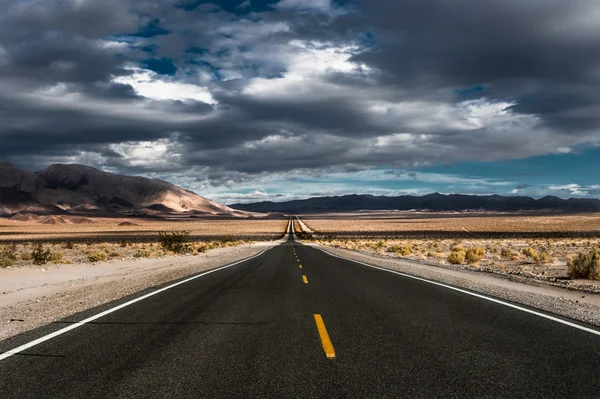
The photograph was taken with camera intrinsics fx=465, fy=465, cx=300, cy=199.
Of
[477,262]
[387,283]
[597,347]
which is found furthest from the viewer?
[477,262]

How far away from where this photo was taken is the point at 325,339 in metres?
6.98

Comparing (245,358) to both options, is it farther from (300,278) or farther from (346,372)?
(300,278)

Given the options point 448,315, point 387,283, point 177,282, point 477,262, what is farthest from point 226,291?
point 477,262

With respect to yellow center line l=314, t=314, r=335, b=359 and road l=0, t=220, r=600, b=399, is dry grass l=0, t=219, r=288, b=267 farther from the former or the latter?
yellow center line l=314, t=314, r=335, b=359

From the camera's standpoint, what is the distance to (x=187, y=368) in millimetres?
5586

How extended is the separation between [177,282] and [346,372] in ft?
33.5

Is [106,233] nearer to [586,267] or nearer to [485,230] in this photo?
[485,230]

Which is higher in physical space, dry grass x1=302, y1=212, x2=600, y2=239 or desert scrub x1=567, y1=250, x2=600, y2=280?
desert scrub x1=567, y1=250, x2=600, y2=280

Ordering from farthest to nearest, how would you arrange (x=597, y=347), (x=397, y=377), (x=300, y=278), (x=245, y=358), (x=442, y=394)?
(x=300, y=278) → (x=597, y=347) → (x=245, y=358) → (x=397, y=377) → (x=442, y=394)

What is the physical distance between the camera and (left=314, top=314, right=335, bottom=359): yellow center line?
620 centimetres

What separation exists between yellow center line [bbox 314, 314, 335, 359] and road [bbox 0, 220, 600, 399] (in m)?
0.02

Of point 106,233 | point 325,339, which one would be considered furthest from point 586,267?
point 106,233

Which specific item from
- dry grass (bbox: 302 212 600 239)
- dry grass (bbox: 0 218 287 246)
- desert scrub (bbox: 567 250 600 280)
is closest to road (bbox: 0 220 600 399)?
desert scrub (bbox: 567 250 600 280)

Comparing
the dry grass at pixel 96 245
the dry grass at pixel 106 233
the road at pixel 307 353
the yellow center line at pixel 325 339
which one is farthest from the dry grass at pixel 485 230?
the yellow center line at pixel 325 339
